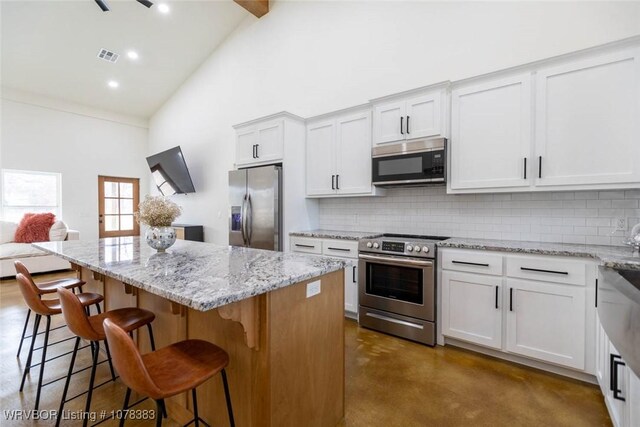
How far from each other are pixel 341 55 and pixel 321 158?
144 cm

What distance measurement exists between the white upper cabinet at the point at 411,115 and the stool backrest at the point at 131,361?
9.14 ft

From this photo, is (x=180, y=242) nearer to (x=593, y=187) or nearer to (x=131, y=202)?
(x=593, y=187)

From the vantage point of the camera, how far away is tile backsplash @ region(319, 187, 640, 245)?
2420 mm

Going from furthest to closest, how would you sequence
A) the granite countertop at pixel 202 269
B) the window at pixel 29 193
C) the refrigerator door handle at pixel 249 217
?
the window at pixel 29 193 < the refrigerator door handle at pixel 249 217 < the granite countertop at pixel 202 269

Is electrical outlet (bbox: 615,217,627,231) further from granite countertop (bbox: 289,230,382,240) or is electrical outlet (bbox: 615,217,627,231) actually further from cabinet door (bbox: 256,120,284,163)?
cabinet door (bbox: 256,120,284,163)

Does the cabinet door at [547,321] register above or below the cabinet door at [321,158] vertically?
below

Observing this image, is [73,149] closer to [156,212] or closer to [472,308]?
[156,212]

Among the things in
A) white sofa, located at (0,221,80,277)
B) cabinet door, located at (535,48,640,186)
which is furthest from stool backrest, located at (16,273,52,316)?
white sofa, located at (0,221,80,277)

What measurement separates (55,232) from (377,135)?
5840 millimetres

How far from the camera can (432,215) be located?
10.8 ft

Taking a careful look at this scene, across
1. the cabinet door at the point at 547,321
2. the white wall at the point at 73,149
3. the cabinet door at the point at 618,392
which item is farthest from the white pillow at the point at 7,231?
the cabinet door at the point at 618,392

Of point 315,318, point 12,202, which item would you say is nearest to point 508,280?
point 315,318

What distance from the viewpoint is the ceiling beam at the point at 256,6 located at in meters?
4.56

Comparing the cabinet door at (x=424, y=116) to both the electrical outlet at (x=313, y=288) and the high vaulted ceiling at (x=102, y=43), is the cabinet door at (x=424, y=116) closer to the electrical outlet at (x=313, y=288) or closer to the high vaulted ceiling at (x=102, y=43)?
the electrical outlet at (x=313, y=288)
